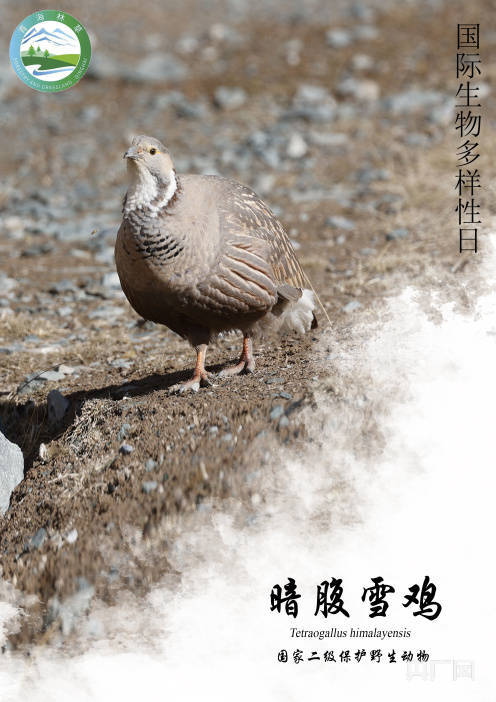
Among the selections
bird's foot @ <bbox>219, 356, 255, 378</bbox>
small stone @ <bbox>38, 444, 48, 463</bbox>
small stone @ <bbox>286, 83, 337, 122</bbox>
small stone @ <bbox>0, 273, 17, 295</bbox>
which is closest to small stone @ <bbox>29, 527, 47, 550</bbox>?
small stone @ <bbox>38, 444, 48, 463</bbox>

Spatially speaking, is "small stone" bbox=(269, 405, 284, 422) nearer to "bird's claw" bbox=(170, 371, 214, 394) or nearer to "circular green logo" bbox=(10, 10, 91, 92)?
"bird's claw" bbox=(170, 371, 214, 394)

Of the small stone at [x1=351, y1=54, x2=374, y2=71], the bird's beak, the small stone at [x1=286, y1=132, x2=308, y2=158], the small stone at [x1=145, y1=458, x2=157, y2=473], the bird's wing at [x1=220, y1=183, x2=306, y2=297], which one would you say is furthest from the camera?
the small stone at [x1=351, y1=54, x2=374, y2=71]

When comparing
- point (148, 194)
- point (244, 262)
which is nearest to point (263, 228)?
point (244, 262)

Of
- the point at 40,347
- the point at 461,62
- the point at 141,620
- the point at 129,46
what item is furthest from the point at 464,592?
the point at 129,46

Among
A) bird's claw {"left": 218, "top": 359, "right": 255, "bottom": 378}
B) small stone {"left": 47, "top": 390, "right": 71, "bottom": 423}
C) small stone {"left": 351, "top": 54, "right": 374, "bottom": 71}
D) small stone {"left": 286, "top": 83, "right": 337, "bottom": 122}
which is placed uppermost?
small stone {"left": 351, "top": 54, "right": 374, "bottom": 71}

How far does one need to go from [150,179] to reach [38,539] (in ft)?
7.90

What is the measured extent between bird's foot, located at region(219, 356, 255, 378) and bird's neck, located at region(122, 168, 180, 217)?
1.58 meters

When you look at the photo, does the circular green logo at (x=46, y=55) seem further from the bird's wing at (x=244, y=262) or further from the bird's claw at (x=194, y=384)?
the bird's claw at (x=194, y=384)

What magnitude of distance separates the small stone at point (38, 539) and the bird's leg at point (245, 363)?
7.02ft

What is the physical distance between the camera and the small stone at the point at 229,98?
1634 cm

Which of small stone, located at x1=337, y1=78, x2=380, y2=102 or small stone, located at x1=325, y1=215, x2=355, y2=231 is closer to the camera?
small stone, located at x1=325, y1=215, x2=355, y2=231

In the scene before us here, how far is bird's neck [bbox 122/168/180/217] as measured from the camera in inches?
228

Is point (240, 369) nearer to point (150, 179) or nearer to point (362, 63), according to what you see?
point (150, 179)

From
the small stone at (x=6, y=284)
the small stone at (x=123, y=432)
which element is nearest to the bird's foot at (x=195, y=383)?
the small stone at (x=123, y=432)
